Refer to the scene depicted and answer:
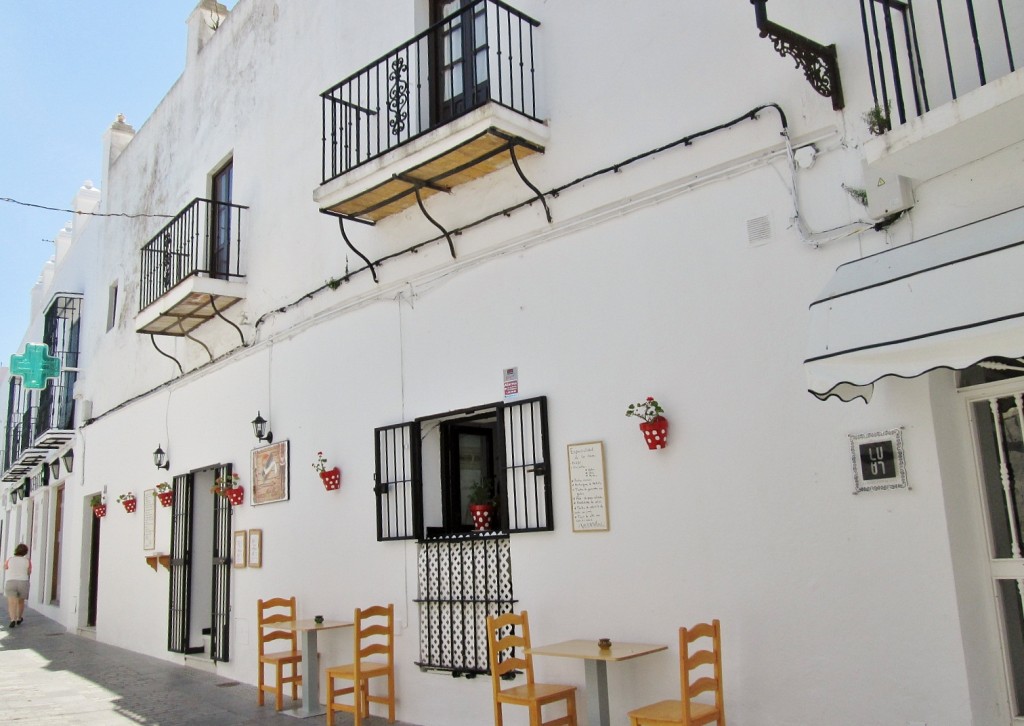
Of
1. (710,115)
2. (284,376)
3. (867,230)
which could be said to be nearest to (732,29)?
(710,115)

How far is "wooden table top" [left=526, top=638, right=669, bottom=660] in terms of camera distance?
5.12 m

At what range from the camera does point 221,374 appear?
35.9ft

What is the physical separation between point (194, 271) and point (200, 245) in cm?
115

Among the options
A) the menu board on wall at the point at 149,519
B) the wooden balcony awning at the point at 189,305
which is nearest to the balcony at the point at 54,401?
the menu board on wall at the point at 149,519

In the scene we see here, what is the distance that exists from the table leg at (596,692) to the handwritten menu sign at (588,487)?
3.10 feet

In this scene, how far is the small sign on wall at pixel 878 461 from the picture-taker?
4.57 meters

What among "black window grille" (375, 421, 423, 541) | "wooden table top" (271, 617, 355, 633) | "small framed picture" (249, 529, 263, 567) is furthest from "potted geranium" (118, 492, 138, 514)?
"black window grille" (375, 421, 423, 541)

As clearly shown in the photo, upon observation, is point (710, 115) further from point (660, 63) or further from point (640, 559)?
point (640, 559)

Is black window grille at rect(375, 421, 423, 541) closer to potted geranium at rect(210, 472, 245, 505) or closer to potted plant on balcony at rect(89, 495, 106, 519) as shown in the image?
potted geranium at rect(210, 472, 245, 505)

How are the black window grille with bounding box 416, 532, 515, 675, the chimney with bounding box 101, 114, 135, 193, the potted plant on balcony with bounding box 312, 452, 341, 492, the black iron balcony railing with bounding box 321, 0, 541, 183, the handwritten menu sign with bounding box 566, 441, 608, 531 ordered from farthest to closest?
the chimney with bounding box 101, 114, 135, 193, the potted plant on balcony with bounding box 312, 452, 341, 492, the black iron balcony railing with bounding box 321, 0, 541, 183, the black window grille with bounding box 416, 532, 515, 675, the handwritten menu sign with bounding box 566, 441, 608, 531

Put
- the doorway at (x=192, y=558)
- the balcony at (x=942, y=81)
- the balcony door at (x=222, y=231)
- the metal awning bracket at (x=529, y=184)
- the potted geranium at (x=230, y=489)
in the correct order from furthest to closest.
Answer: the doorway at (x=192, y=558) < the balcony door at (x=222, y=231) < the potted geranium at (x=230, y=489) < the metal awning bracket at (x=529, y=184) < the balcony at (x=942, y=81)

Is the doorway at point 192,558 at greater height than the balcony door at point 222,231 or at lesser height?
lesser

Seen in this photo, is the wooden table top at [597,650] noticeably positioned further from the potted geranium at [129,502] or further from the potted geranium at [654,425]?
the potted geranium at [129,502]

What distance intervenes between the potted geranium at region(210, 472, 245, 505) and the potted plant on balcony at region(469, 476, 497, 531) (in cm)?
395
